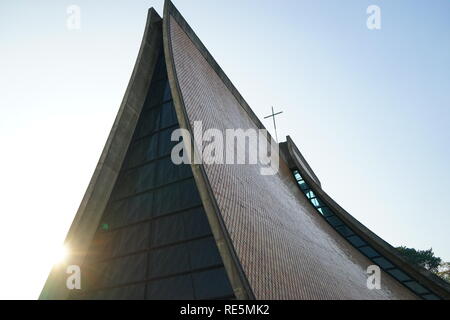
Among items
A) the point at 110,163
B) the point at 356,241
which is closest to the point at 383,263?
the point at 356,241

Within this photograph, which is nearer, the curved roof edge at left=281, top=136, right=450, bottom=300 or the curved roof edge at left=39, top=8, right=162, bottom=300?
the curved roof edge at left=39, top=8, right=162, bottom=300

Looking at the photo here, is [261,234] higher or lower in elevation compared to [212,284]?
higher

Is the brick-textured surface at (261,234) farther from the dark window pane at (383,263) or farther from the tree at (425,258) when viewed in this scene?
the tree at (425,258)

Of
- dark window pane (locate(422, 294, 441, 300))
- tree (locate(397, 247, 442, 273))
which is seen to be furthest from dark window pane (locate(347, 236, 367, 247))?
tree (locate(397, 247, 442, 273))

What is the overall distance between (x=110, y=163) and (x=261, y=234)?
4272mm

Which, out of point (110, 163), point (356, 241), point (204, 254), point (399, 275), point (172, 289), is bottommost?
point (172, 289)

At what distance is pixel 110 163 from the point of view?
26.3ft

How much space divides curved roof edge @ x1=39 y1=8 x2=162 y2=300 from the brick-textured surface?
3.03 ft

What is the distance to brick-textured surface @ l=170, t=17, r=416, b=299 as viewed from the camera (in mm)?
5402

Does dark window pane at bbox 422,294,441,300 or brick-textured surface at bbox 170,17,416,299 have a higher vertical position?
brick-textured surface at bbox 170,17,416,299

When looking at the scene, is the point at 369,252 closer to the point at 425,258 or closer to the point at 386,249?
the point at 386,249
